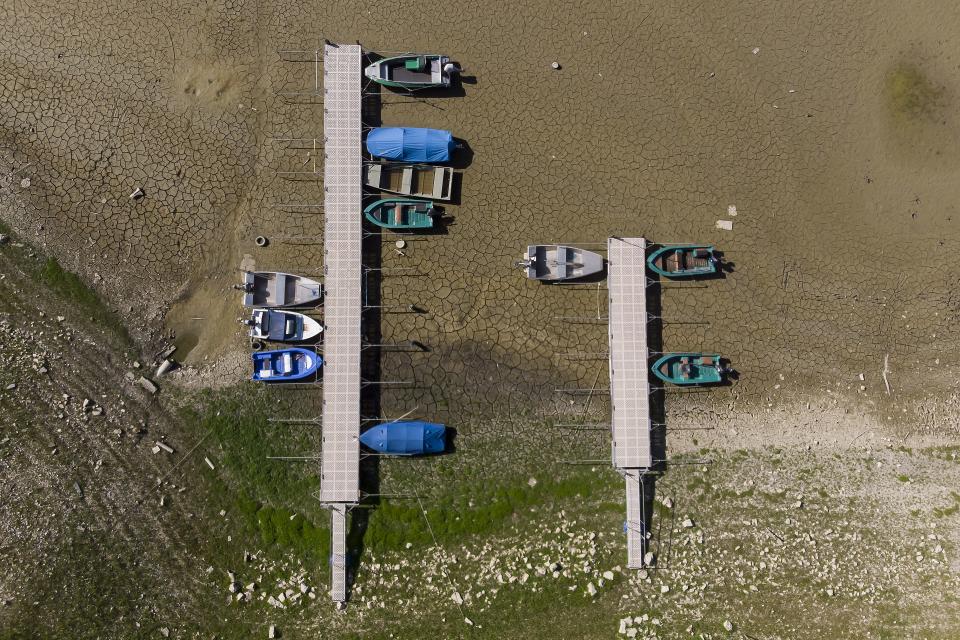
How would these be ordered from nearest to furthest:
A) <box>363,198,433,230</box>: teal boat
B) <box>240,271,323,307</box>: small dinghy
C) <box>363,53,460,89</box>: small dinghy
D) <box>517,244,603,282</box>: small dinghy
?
<box>240,271,323,307</box>: small dinghy → <box>517,244,603,282</box>: small dinghy → <box>363,198,433,230</box>: teal boat → <box>363,53,460,89</box>: small dinghy

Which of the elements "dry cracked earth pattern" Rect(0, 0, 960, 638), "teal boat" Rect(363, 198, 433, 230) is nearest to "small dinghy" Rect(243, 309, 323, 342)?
"dry cracked earth pattern" Rect(0, 0, 960, 638)

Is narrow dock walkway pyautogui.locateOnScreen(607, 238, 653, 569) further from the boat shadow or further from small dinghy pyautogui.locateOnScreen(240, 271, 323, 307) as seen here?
small dinghy pyautogui.locateOnScreen(240, 271, 323, 307)

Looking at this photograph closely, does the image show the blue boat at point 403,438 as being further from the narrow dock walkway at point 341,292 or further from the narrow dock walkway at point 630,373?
the narrow dock walkway at point 630,373

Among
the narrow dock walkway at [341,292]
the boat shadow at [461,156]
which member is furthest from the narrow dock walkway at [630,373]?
the narrow dock walkway at [341,292]

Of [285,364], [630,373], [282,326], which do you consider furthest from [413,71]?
[630,373]

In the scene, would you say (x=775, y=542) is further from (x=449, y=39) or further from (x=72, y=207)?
(x=72, y=207)

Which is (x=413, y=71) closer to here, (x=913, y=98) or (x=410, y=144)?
(x=410, y=144)

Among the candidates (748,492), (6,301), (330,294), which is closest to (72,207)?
(6,301)
